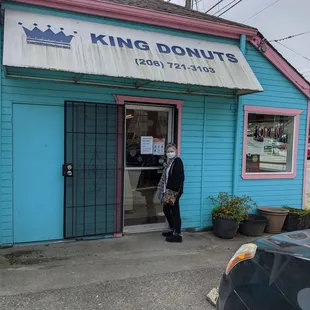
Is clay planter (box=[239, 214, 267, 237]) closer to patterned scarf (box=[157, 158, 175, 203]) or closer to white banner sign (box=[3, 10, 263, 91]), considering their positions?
patterned scarf (box=[157, 158, 175, 203])

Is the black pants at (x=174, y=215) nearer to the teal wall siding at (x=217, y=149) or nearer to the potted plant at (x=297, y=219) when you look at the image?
the teal wall siding at (x=217, y=149)

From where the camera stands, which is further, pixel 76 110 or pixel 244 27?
pixel 244 27

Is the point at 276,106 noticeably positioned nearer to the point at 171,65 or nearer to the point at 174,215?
the point at 171,65

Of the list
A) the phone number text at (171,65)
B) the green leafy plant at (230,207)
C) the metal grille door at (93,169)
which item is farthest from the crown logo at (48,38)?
the green leafy plant at (230,207)

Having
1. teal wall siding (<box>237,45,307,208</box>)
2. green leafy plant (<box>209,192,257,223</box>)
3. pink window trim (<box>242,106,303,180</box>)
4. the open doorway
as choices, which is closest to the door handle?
the open doorway

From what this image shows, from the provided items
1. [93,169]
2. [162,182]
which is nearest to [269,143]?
[162,182]

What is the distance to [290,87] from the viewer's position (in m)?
6.42

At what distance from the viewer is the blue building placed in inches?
177

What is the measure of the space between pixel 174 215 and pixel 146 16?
319cm

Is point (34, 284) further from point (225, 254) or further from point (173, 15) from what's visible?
point (173, 15)

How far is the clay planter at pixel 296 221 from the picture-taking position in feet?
20.1

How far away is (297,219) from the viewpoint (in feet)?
20.1

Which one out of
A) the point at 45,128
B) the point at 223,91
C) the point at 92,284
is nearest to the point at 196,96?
the point at 223,91

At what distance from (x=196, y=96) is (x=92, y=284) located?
139 inches
